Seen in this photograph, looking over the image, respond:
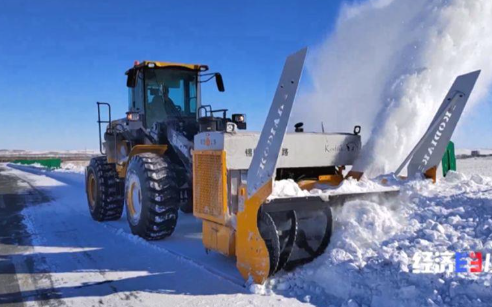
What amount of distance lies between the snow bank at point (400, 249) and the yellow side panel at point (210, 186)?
96 centimetres

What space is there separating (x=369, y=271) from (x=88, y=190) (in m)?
6.71

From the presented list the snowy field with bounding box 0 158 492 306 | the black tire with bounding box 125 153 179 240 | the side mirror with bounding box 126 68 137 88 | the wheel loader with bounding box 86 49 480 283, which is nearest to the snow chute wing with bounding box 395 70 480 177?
the snowy field with bounding box 0 158 492 306

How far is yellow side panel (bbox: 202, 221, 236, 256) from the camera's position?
4352 millimetres

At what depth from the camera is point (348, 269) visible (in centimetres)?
370

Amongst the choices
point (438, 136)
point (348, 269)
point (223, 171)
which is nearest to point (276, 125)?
point (223, 171)

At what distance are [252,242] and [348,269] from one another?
0.89 m

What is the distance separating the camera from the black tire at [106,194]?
7801mm

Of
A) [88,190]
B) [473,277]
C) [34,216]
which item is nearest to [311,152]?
[473,277]

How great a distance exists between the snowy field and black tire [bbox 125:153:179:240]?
0.43m

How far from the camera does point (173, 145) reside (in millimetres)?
6387

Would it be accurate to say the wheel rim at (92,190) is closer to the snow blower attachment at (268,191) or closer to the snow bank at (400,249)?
the snow blower attachment at (268,191)

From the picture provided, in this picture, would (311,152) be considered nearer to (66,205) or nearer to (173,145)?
(173,145)

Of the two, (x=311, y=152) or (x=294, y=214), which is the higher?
(x=311, y=152)

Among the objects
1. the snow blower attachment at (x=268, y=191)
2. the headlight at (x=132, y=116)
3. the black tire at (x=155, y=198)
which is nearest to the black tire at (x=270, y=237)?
the snow blower attachment at (x=268, y=191)
